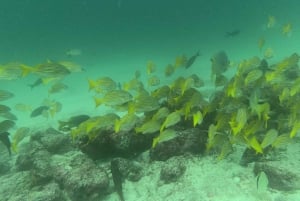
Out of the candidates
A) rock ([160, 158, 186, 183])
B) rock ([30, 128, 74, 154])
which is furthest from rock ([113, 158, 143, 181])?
rock ([30, 128, 74, 154])

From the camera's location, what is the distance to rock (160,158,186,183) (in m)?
5.34

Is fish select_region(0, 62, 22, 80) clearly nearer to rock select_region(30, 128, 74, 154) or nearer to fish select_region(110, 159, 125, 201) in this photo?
rock select_region(30, 128, 74, 154)

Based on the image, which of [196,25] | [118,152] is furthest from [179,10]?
[118,152]

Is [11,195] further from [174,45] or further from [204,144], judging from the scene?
[174,45]

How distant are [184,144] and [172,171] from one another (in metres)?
0.64

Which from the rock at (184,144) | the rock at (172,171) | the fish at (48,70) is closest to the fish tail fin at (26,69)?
the fish at (48,70)

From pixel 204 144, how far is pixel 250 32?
2334 centimetres

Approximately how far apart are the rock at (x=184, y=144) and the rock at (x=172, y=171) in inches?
13.8

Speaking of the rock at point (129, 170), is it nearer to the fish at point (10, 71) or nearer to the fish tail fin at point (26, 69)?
the fish tail fin at point (26, 69)

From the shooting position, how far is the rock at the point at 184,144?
5805 millimetres

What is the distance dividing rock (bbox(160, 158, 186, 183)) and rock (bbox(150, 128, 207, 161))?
1.15ft

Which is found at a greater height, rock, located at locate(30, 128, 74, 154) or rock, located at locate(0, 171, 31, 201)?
rock, located at locate(30, 128, 74, 154)

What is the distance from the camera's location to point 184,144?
5.81 metres

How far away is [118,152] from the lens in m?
6.27
